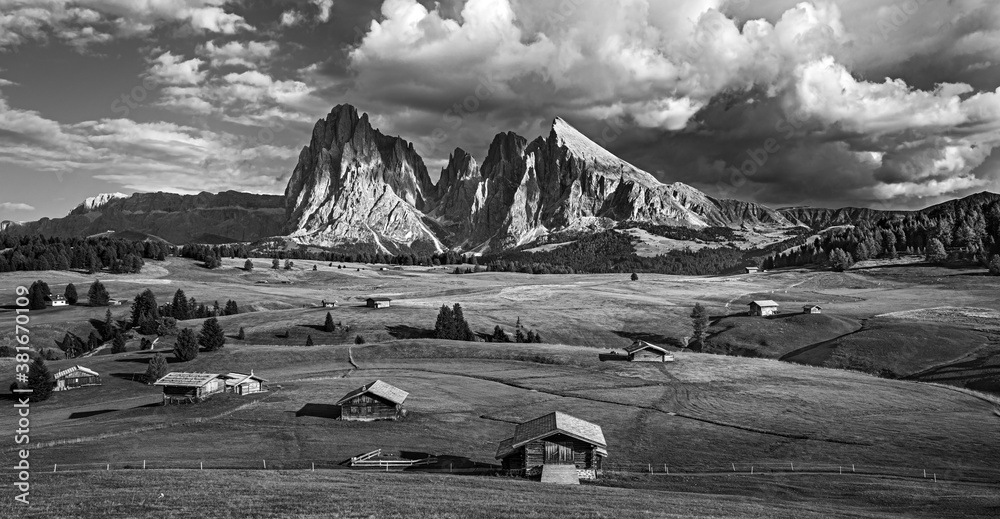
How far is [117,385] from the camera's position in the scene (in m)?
88.3

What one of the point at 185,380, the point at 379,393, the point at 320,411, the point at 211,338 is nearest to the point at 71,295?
the point at 211,338

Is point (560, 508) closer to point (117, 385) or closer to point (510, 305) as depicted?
point (117, 385)

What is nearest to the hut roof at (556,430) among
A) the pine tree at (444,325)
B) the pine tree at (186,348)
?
the pine tree at (186,348)

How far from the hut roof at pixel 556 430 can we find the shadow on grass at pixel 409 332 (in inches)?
2930

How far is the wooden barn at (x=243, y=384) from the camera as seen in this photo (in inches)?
3103

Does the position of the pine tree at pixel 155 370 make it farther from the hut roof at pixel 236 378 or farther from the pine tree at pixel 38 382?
the hut roof at pixel 236 378

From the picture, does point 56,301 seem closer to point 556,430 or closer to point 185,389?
point 185,389

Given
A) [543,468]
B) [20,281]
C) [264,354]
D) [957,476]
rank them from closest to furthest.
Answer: [957,476] < [543,468] < [264,354] < [20,281]

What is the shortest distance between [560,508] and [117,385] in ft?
264

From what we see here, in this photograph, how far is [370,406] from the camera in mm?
67312

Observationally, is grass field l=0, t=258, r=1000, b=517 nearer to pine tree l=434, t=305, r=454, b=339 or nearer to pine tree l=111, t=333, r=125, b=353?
pine tree l=434, t=305, r=454, b=339

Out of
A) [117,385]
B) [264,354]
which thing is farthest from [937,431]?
[117,385]

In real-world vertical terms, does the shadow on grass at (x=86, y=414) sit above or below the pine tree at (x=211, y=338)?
below

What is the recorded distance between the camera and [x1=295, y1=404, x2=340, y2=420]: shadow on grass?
67375 mm
